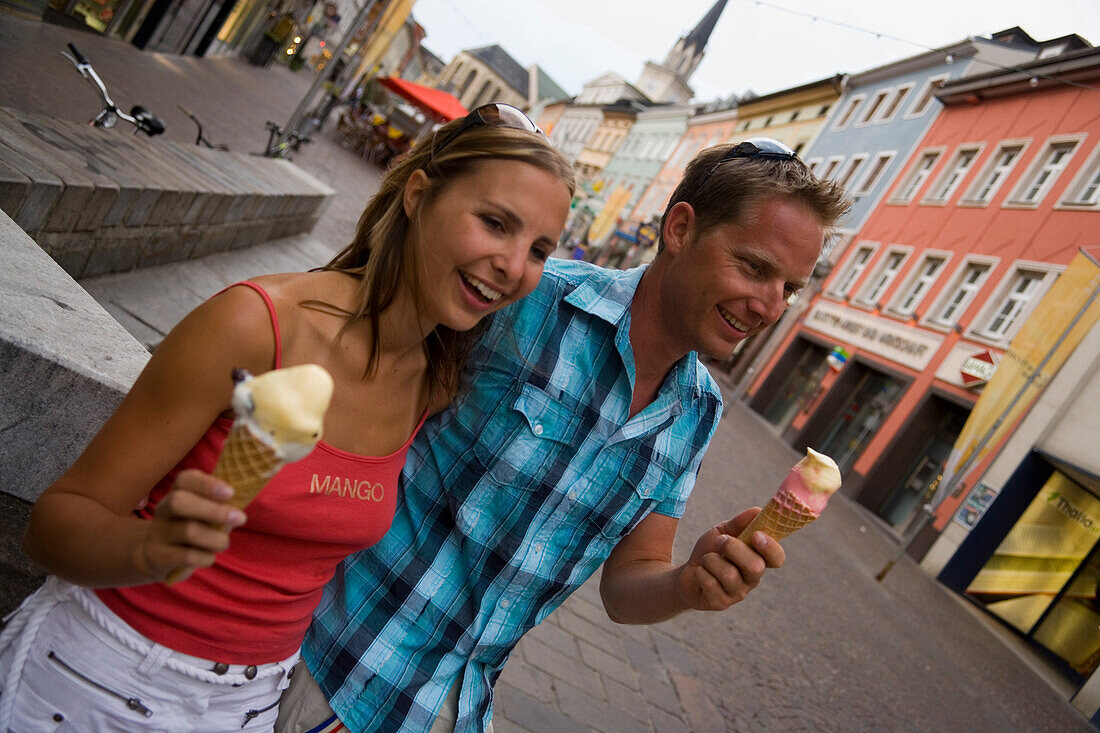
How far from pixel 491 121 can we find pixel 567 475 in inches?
32.9

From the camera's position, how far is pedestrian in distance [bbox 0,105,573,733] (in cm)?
127

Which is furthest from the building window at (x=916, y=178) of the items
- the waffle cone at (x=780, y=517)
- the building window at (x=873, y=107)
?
the waffle cone at (x=780, y=517)

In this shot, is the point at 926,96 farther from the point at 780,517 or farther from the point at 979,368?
the point at 780,517

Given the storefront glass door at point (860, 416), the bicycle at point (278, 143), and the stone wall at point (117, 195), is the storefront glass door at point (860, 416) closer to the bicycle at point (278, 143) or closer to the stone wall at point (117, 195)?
the bicycle at point (278, 143)

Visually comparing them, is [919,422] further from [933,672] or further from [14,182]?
[14,182]

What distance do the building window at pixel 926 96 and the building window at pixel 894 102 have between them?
1019 millimetres

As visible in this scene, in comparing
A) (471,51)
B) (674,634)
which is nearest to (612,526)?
(674,634)

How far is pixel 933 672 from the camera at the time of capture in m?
8.38

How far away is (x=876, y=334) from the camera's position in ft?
74.4

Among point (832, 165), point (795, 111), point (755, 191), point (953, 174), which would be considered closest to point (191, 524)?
point (755, 191)

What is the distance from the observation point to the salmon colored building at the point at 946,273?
1784 centimetres

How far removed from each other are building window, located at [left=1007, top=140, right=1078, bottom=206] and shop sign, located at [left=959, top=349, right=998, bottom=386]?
13.2ft

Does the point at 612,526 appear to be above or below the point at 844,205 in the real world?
below

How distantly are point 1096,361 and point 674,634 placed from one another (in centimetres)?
1274
